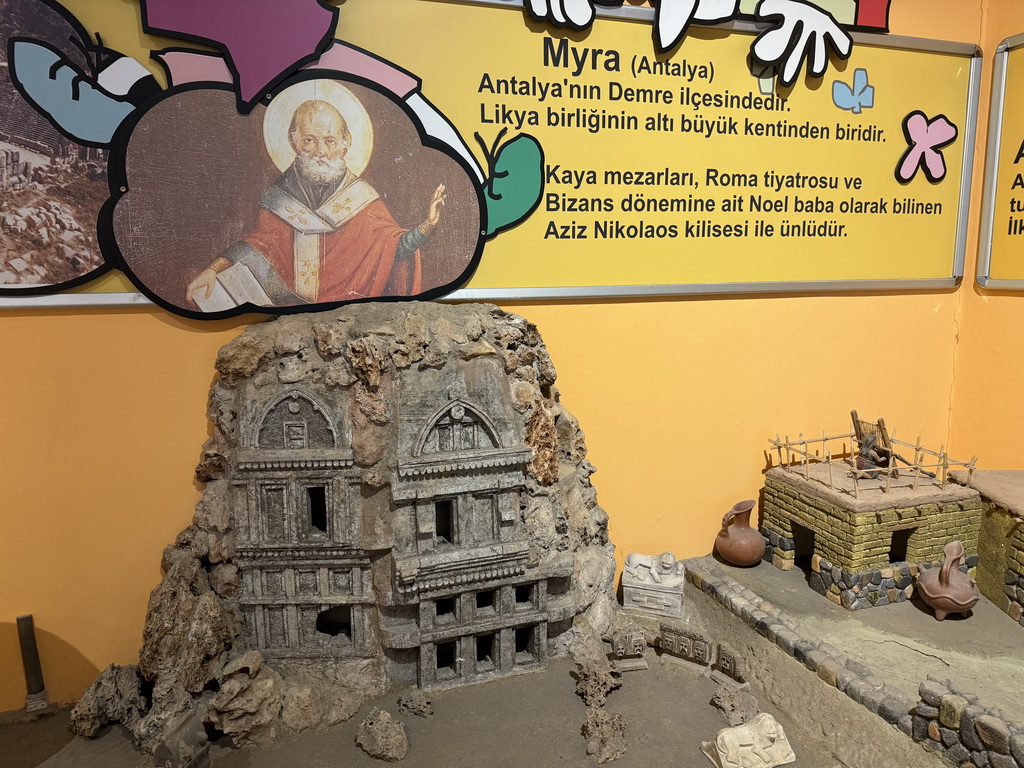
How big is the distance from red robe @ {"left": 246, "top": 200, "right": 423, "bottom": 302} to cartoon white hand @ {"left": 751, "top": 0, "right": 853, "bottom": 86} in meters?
3.21

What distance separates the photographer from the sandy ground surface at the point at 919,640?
14.6 feet

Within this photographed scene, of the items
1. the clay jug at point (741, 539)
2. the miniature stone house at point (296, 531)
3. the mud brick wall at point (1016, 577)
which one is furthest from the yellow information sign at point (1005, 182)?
the miniature stone house at point (296, 531)

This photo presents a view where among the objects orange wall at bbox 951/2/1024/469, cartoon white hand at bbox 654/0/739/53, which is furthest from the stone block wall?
cartoon white hand at bbox 654/0/739/53

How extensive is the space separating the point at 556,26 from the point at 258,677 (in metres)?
4.91

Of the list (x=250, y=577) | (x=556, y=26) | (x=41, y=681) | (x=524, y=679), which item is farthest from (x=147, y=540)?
(x=556, y=26)

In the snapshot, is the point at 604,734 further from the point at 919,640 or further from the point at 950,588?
the point at 950,588

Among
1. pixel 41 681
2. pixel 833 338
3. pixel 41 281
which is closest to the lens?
pixel 41 281

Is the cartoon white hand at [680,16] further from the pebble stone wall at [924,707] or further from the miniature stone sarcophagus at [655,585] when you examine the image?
the pebble stone wall at [924,707]

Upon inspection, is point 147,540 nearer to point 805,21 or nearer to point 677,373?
point 677,373

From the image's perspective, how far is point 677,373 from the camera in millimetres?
5844

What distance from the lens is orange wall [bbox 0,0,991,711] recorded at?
14.9ft

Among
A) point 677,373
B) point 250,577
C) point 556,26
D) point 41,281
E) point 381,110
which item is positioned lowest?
point 250,577

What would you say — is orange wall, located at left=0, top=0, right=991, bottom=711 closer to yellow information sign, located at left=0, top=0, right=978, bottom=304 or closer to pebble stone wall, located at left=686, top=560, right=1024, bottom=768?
yellow information sign, located at left=0, top=0, right=978, bottom=304

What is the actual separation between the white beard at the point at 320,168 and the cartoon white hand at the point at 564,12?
175 centimetres
